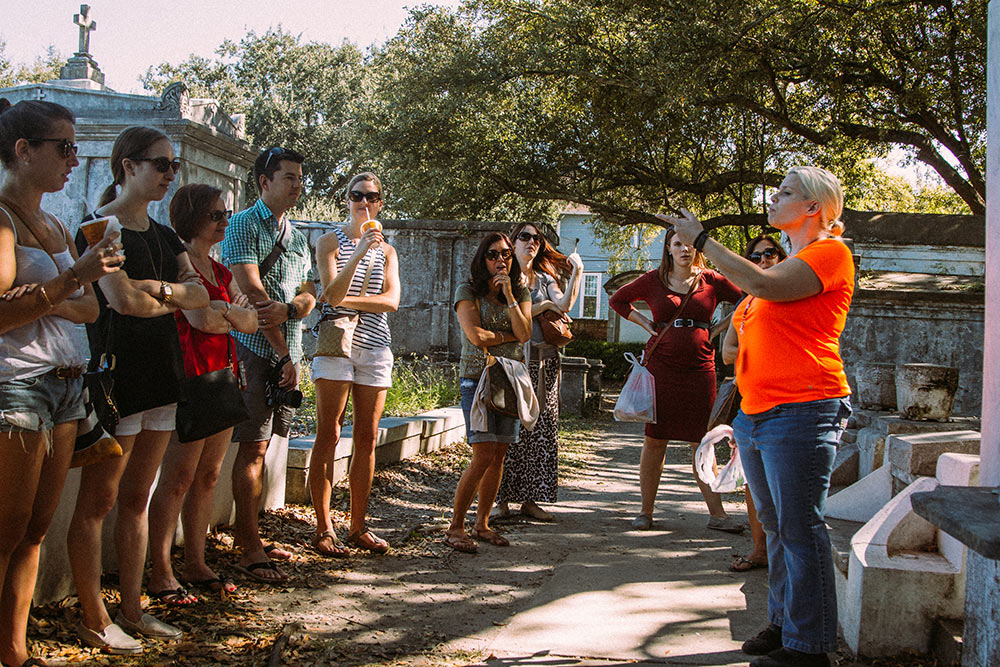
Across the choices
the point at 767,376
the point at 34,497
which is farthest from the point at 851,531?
the point at 34,497

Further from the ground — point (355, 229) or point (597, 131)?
point (597, 131)

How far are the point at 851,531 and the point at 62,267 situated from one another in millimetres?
3853

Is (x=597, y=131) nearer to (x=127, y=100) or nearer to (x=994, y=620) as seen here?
(x=127, y=100)

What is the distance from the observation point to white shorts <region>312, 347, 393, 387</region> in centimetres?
470

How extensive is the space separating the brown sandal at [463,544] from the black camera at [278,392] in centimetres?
137

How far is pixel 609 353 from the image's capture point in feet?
76.0

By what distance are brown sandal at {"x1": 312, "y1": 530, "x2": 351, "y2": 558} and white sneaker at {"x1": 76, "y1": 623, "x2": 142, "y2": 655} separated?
1564 millimetres

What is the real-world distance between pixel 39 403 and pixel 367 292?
7.82 ft

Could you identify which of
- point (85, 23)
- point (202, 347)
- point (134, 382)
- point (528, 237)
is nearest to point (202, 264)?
point (202, 347)

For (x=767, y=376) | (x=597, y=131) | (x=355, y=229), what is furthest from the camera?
(x=597, y=131)

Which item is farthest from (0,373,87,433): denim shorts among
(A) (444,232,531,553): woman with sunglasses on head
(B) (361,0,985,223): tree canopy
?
(B) (361,0,985,223): tree canopy

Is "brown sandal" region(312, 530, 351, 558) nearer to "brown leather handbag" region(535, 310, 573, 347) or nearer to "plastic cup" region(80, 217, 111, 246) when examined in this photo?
"brown leather handbag" region(535, 310, 573, 347)

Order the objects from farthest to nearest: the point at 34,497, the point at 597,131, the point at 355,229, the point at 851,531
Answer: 1. the point at 597,131
2. the point at 355,229
3. the point at 851,531
4. the point at 34,497

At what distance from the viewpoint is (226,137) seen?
7.85 metres
